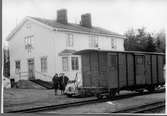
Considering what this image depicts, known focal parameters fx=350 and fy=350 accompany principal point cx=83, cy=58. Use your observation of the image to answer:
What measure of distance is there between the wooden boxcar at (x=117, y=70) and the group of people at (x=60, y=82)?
0.24 meters

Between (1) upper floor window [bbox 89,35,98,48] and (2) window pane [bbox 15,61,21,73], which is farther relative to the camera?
(2) window pane [bbox 15,61,21,73]

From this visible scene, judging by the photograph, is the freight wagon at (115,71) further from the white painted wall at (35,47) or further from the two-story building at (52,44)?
the white painted wall at (35,47)

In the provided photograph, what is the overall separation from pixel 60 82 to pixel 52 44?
0.50 m

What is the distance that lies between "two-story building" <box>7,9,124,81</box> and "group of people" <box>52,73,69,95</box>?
54 millimetres

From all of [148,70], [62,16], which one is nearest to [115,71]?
[148,70]

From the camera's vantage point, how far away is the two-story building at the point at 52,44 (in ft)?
14.5

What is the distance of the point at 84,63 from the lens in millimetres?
4531

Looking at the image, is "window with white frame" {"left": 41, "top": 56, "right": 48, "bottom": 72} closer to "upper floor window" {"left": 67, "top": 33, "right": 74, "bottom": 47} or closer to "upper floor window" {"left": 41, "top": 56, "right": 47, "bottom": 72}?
"upper floor window" {"left": 41, "top": 56, "right": 47, "bottom": 72}

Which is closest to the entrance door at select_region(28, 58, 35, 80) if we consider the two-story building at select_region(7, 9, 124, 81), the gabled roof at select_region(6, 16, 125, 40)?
the two-story building at select_region(7, 9, 124, 81)

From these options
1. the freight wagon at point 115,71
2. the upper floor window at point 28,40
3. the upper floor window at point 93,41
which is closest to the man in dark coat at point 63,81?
the freight wagon at point 115,71

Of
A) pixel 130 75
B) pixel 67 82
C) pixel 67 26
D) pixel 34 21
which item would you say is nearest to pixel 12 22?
pixel 34 21

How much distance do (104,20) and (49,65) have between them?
3.01ft

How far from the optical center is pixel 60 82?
450 cm

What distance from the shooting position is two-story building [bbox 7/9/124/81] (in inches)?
174
